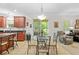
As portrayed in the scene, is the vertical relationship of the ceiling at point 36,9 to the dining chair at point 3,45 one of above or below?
above

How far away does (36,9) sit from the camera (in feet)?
13.5

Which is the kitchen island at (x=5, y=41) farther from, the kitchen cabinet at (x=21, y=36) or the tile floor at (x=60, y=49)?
the tile floor at (x=60, y=49)

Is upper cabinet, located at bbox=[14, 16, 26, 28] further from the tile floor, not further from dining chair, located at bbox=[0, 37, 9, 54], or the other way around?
dining chair, located at bbox=[0, 37, 9, 54]

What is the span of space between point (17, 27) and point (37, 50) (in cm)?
86

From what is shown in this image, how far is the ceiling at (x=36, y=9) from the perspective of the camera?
404 centimetres

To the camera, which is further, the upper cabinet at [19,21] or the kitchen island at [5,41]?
the kitchen island at [5,41]

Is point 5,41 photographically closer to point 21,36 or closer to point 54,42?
point 21,36

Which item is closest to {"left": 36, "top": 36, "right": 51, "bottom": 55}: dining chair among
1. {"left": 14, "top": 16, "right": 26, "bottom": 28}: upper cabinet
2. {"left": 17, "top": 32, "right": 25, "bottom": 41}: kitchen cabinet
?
{"left": 17, "top": 32, "right": 25, "bottom": 41}: kitchen cabinet

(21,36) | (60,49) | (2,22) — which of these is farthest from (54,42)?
(2,22)

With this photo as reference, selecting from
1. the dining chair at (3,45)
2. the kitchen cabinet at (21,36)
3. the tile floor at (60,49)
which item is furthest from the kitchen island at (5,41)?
the tile floor at (60,49)

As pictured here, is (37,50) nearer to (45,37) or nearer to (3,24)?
(45,37)
